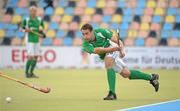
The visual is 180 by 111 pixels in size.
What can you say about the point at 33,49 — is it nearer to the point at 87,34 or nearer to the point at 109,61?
the point at 109,61

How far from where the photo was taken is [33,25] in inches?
599

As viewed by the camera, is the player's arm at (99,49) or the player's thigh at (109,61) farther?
the player's thigh at (109,61)

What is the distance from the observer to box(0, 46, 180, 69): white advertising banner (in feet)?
59.4

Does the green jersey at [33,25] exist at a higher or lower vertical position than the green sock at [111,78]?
higher

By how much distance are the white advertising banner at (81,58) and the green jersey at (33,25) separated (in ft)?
9.98

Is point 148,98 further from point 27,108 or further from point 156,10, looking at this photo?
point 156,10

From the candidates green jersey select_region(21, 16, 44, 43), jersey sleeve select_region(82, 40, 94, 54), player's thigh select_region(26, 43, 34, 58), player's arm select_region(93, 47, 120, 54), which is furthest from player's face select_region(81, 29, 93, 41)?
player's thigh select_region(26, 43, 34, 58)

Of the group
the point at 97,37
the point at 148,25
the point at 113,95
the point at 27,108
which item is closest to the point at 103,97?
the point at 113,95

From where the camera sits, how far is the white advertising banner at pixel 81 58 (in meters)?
18.1

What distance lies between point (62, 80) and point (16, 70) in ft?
12.7

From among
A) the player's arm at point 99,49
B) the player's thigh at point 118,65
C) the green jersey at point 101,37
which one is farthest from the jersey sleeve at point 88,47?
the player's thigh at point 118,65

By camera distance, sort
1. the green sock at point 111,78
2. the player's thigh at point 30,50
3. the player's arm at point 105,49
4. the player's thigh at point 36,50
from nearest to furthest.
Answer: the player's arm at point 105,49, the green sock at point 111,78, the player's thigh at point 30,50, the player's thigh at point 36,50

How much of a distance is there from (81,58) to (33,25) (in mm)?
3508

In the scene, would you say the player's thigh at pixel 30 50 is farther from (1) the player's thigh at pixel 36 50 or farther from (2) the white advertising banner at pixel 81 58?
(2) the white advertising banner at pixel 81 58
